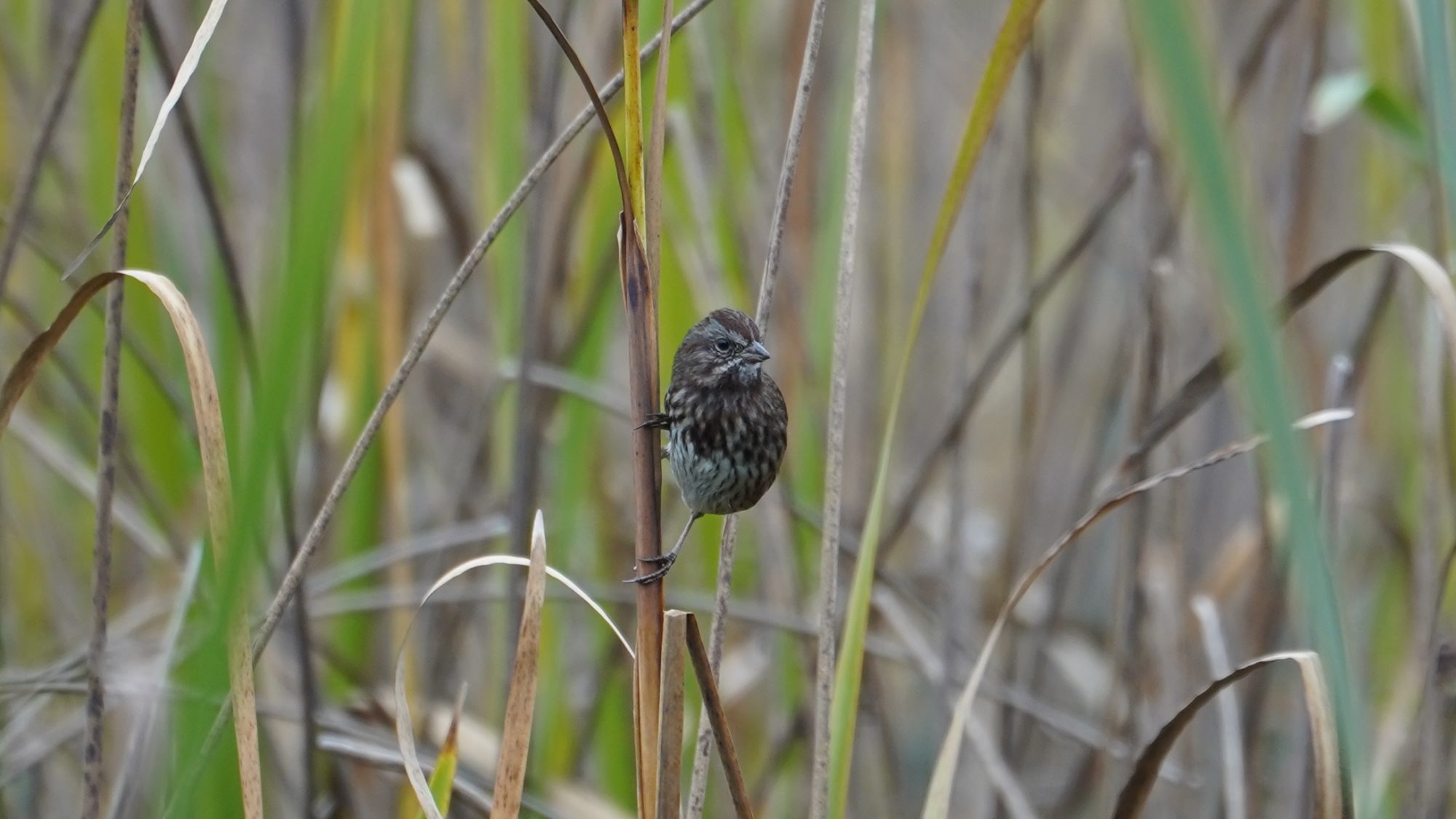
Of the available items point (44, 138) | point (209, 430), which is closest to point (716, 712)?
point (209, 430)

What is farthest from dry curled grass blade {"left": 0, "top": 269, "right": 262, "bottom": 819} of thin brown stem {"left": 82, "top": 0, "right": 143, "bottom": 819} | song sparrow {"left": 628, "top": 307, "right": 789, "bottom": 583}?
song sparrow {"left": 628, "top": 307, "right": 789, "bottom": 583}

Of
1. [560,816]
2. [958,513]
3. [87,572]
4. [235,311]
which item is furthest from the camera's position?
[87,572]

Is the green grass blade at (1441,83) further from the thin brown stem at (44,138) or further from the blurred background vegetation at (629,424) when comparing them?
the thin brown stem at (44,138)

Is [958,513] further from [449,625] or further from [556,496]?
[449,625]

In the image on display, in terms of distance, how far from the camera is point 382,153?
8.66ft

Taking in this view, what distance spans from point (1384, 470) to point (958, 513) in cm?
149

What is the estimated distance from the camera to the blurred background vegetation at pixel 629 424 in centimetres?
Result: 242

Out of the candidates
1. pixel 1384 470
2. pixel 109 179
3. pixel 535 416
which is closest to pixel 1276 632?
pixel 1384 470

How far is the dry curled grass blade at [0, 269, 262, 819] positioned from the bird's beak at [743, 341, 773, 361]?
2.45 ft

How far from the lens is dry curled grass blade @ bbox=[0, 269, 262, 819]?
4.79ft

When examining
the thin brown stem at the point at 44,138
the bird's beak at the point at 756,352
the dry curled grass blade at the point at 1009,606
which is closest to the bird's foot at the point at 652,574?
the dry curled grass blade at the point at 1009,606

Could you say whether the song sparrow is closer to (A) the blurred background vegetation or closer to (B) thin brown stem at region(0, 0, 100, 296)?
(A) the blurred background vegetation

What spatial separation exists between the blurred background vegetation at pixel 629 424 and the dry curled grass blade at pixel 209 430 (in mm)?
172

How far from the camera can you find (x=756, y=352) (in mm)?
1979
